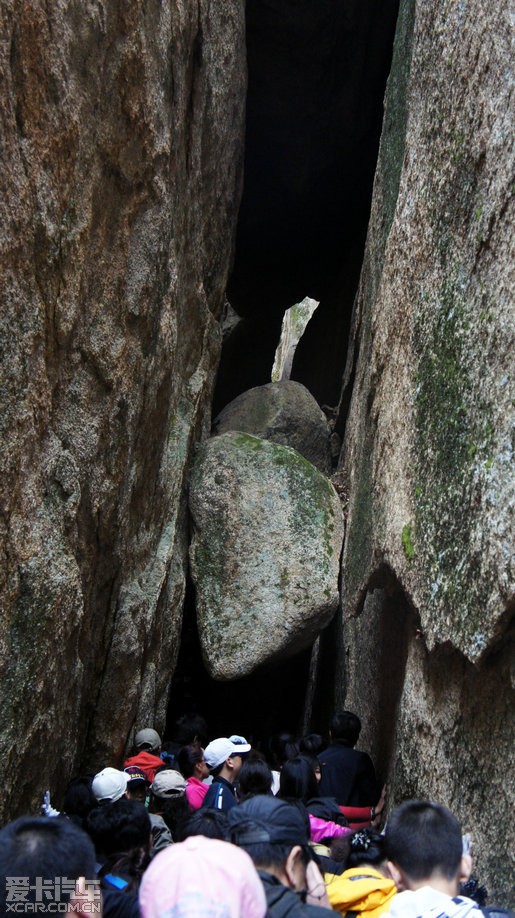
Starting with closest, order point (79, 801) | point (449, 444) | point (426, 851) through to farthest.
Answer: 1. point (426, 851)
2. point (79, 801)
3. point (449, 444)

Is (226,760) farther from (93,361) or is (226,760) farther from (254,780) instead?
(93,361)

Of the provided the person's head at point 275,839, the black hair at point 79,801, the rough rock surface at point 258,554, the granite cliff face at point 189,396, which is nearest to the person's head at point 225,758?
the granite cliff face at point 189,396

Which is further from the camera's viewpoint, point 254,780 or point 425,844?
point 254,780

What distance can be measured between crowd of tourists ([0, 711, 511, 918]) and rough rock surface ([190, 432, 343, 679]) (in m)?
3.45

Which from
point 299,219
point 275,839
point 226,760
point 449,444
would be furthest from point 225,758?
point 299,219

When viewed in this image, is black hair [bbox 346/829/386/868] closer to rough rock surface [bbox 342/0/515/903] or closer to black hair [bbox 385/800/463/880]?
black hair [bbox 385/800/463/880]

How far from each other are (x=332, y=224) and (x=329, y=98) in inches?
97.7

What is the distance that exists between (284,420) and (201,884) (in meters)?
8.99

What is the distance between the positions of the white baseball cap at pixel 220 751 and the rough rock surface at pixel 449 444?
109 centimetres

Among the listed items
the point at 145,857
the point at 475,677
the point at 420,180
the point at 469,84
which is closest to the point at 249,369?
the point at 420,180

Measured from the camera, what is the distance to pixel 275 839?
6.78 ft

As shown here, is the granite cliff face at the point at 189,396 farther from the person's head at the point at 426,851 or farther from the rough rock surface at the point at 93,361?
the person's head at the point at 426,851

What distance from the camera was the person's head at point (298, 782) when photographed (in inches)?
155

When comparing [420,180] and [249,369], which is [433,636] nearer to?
[420,180]
